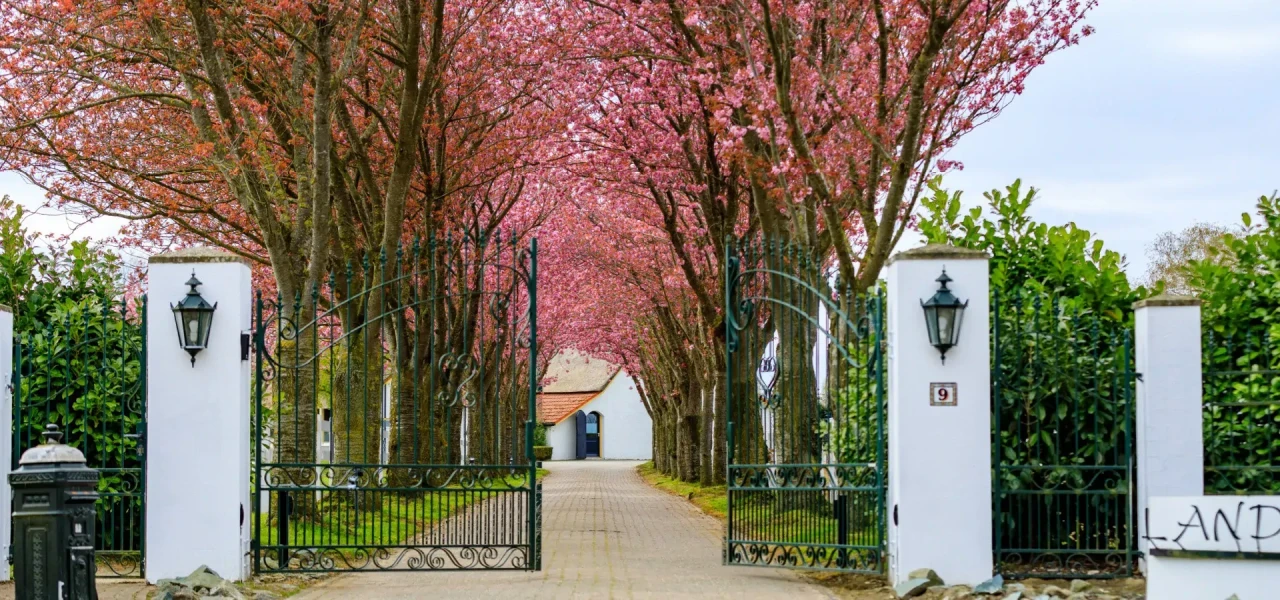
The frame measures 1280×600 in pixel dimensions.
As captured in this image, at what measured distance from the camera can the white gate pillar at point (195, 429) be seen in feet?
36.2

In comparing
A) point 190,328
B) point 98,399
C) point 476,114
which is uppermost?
point 476,114

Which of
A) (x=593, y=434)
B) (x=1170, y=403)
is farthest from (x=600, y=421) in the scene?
(x=1170, y=403)

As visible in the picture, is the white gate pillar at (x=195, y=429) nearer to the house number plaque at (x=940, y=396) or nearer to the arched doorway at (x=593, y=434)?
the house number plaque at (x=940, y=396)

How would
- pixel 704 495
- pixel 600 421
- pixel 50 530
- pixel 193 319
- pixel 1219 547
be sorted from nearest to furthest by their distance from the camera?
pixel 50 530, pixel 1219 547, pixel 193 319, pixel 704 495, pixel 600 421

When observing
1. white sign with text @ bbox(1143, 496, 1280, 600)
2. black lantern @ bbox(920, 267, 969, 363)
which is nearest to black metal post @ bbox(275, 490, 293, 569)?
black lantern @ bbox(920, 267, 969, 363)

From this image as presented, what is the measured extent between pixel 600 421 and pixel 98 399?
246 feet

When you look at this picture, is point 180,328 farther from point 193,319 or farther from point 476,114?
point 476,114

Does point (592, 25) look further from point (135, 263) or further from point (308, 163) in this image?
point (135, 263)

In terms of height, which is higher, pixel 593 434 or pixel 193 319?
pixel 193 319

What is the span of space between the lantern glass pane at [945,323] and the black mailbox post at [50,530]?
20.4ft

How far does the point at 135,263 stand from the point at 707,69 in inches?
431

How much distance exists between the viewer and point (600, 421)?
86812 millimetres

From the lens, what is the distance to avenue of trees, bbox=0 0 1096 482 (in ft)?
48.8

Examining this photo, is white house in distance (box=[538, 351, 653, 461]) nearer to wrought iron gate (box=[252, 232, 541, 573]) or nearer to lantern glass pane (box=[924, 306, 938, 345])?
wrought iron gate (box=[252, 232, 541, 573])
